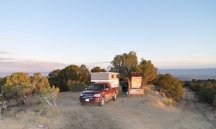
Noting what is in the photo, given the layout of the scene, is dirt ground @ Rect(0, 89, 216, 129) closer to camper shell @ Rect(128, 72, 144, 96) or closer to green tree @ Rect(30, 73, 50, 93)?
green tree @ Rect(30, 73, 50, 93)

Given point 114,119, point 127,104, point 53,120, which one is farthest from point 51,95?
point 127,104

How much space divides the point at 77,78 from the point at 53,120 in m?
24.2

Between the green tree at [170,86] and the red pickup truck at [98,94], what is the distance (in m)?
15.7

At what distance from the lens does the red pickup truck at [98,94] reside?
28797mm

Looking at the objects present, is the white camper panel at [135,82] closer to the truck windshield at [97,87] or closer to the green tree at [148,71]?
the green tree at [148,71]

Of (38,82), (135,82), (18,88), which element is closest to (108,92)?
(38,82)

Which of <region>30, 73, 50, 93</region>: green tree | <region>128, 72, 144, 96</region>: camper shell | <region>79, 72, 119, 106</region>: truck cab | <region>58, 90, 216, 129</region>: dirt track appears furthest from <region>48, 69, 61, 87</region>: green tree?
<region>58, 90, 216, 129</region>: dirt track

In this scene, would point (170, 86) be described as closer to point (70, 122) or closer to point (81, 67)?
point (81, 67)

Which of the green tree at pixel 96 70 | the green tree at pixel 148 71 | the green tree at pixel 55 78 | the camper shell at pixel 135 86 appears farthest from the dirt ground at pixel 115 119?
the green tree at pixel 96 70

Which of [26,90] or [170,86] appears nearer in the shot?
[26,90]

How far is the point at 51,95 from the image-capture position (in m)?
26.4

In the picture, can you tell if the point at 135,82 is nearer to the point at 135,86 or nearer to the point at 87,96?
the point at 135,86

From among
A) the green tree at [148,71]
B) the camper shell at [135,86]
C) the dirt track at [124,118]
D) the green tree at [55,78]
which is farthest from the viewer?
the green tree at [55,78]

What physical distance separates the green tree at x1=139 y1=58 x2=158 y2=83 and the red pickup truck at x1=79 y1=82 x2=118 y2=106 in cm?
1380
